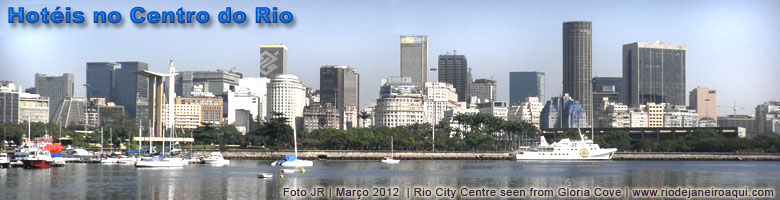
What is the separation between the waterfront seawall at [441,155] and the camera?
16800 cm

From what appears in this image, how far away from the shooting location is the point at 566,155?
592 feet

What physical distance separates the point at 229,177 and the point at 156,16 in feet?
119

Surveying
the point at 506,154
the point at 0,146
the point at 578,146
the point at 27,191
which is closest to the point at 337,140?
the point at 506,154

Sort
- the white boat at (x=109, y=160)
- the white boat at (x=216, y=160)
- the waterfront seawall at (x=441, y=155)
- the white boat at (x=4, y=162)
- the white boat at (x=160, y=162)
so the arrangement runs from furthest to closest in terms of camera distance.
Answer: the waterfront seawall at (x=441, y=155) < the white boat at (x=109, y=160) < the white boat at (x=216, y=160) < the white boat at (x=160, y=162) < the white boat at (x=4, y=162)

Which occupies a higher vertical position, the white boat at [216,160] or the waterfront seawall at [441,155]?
the white boat at [216,160]

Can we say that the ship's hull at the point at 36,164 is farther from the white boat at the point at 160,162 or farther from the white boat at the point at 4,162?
the white boat at the point at 160,162

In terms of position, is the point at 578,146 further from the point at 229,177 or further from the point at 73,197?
the point at 73,197

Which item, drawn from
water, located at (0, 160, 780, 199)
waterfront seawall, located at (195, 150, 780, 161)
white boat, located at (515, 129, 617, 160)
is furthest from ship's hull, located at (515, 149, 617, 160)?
water, located at (0, 160, 780, 199)

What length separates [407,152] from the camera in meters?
181

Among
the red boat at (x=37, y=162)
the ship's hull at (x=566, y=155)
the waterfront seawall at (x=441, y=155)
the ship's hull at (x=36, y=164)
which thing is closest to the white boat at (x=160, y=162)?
the red boat at (x=37, y=162)

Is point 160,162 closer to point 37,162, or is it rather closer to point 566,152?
point 37,162

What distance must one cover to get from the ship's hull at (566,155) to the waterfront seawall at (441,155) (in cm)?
586

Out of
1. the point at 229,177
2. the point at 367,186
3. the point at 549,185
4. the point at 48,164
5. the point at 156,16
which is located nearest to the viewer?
the point at 156,16

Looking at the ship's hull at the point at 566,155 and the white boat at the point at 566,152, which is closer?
the ship's hull at the point at 566,155
